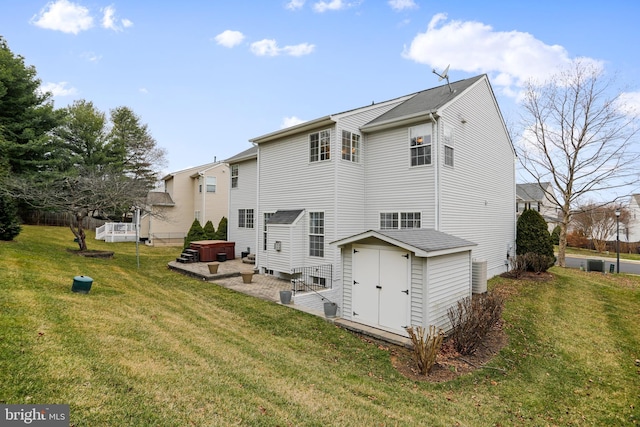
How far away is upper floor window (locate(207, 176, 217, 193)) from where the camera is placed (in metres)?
25.8

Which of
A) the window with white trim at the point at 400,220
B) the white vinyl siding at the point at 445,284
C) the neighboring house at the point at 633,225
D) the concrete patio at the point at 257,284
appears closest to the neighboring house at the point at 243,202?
the concrete patio at the point at 257,284

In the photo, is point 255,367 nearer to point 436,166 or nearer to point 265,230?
point 436,166

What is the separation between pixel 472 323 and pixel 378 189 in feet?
22.7

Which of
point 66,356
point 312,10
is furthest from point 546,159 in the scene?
point 66,356

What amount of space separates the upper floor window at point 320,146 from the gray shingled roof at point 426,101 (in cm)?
174

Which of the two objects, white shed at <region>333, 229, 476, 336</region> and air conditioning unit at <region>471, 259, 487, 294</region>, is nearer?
white shed at <region>333, 229, 476, 336</region>

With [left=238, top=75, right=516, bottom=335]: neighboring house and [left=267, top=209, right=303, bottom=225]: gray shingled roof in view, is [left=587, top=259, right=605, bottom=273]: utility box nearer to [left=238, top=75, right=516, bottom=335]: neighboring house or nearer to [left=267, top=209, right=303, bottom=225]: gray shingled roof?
[left=238, top=75, right=516, bottom=335]: neighboring house

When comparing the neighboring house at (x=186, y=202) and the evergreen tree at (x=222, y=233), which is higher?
the neighboring house at (x=186, y=202)

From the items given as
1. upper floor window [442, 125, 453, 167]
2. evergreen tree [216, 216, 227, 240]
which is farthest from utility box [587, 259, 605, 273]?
evergreen tree [216, 216, 227, 240]

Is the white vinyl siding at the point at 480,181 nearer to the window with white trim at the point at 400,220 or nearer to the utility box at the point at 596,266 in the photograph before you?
the window with white trim at the point at 400,220

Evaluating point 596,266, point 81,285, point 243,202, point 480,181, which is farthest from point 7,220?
point 596,266

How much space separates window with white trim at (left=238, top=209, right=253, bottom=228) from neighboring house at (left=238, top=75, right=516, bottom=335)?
9.34 ft

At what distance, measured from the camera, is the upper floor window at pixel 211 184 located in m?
25.8

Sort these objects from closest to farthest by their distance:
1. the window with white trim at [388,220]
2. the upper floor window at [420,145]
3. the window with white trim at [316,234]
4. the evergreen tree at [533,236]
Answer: the upper floor window at [420,145] → the window with white trim at [388,220] → the window with white trim at [316,234] → the evergreen tree at [533,236]
